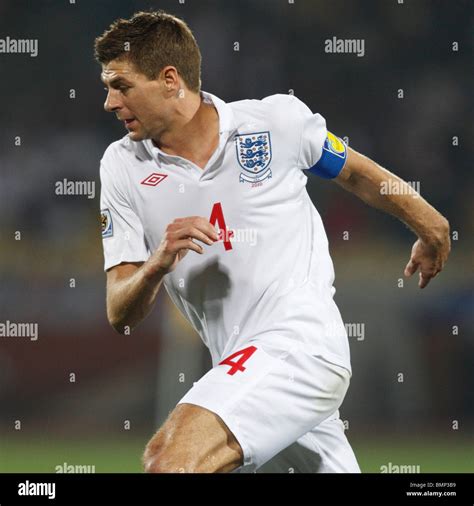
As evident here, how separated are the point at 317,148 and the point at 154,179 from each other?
0.64 metres

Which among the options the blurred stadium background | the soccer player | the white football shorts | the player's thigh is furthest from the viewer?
the blurred stadium background

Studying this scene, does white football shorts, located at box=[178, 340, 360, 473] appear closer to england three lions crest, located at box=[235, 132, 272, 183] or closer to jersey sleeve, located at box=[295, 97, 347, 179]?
england three lions crest, located at box=[235, 132, 272, 183]

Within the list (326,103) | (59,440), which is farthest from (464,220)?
(59,440)

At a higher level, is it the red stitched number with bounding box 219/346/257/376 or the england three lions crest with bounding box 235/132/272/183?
the england three lions crest with bounding box 235/132/272/183

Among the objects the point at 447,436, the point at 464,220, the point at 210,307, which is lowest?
the point at 447,436

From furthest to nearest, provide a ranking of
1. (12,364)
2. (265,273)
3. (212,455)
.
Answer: (12,364) → (265,273) → (212,455)

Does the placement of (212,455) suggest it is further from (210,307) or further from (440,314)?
(440,314)

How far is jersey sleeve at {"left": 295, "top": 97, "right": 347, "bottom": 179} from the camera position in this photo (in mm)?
3691

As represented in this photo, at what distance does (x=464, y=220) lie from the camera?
21.8ft

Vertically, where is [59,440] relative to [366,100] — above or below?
below

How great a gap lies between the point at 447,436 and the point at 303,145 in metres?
3.18

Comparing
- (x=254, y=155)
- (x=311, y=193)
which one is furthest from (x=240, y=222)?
(x=311, y=193)

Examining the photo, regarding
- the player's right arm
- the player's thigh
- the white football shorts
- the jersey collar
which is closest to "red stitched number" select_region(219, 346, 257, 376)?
the white football shorts

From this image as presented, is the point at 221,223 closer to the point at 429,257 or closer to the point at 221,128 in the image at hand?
the point at 221,128
